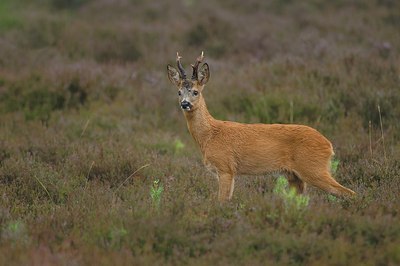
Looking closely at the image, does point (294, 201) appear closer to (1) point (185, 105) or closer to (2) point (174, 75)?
(1) point (185, 105)

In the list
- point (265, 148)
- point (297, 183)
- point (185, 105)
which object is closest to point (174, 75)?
point (185, 105)

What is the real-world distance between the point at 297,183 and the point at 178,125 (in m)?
4.97

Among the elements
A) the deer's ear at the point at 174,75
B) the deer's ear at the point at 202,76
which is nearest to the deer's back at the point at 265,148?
the deer's ear at the point at 202,76

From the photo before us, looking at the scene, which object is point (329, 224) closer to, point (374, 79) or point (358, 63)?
point (374, 79)

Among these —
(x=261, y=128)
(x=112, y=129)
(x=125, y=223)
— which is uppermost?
(x=261, y=128)

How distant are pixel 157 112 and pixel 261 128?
5.16 m

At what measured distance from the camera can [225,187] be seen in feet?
26.6

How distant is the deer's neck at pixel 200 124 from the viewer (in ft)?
28.0

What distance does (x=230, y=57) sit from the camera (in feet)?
57.6

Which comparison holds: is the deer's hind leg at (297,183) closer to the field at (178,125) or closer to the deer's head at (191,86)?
the field at (178,125)

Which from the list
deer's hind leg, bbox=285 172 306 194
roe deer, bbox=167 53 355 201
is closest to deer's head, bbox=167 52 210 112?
roe deer, bbox=167 53 355 201

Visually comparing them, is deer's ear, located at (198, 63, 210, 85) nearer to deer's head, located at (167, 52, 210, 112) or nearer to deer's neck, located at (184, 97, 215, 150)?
deer's head, located at (167, 52, 210, 112)

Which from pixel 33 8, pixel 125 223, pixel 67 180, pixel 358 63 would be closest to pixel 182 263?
pixel 125 223

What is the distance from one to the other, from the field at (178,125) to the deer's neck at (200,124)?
71 centimetres
